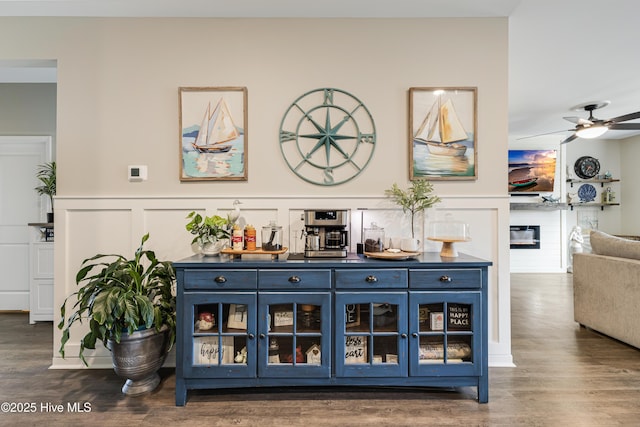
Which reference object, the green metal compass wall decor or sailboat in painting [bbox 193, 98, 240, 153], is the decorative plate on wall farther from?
sailboat in painting [bbox 193, 98, 240, 153]

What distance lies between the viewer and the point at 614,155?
6770 mm

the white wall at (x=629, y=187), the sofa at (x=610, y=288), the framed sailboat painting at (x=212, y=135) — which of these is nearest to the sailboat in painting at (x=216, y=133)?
the framed sailboat painting at (x=212, y=135)

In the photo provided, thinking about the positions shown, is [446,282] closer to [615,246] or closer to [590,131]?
[615,246]

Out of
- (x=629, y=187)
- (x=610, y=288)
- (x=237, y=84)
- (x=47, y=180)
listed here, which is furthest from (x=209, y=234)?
(x=629, y=187)

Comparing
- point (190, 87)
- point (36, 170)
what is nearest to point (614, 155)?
point (190, 87)

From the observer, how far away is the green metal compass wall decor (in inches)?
99.6

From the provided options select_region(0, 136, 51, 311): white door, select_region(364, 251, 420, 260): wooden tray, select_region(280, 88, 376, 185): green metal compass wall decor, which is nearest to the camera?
select_region(364, 251, 420, 260): wooden tray

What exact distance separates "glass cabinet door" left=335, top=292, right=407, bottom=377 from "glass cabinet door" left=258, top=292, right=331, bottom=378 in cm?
9

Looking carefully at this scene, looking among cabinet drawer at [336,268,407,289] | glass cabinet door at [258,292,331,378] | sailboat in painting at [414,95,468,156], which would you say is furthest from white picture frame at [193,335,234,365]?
sailboat in painting at [414,95,468,156]

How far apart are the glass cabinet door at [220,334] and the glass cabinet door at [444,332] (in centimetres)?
99

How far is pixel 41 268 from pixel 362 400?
3.69 metres

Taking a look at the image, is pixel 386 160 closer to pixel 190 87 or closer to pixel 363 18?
pixel 363 18

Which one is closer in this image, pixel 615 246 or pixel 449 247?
pixel 449 247

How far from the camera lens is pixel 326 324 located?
1975 millimetres
